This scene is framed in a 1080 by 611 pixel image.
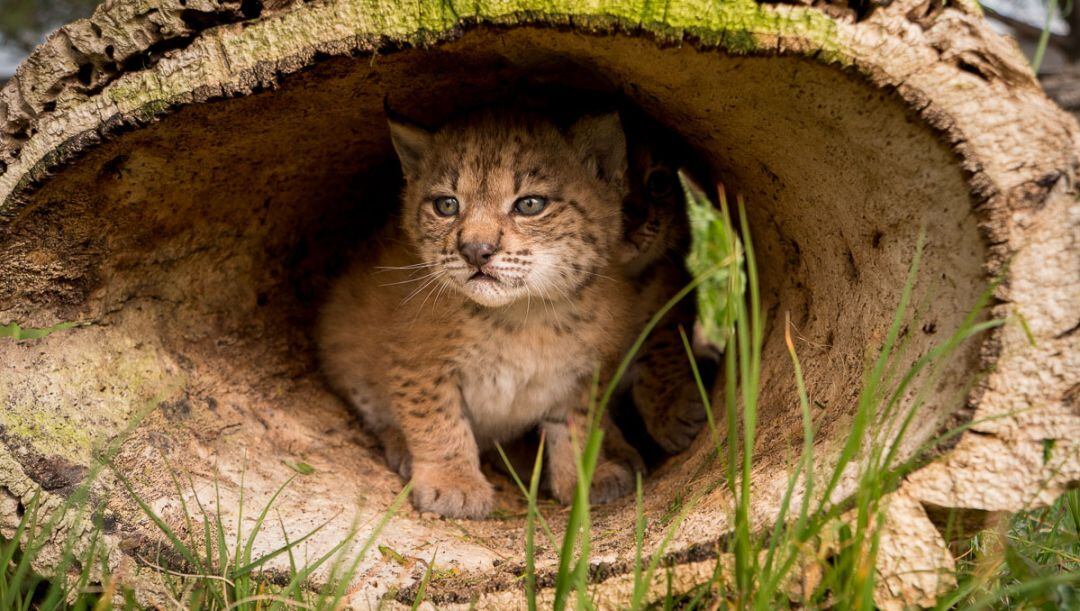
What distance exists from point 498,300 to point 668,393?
112 centimetres

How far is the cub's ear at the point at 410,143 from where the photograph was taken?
3064 millimetres

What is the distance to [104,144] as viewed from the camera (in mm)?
2426

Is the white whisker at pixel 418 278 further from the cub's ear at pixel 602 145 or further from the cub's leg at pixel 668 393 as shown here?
the cub's leg at pixel 668 393

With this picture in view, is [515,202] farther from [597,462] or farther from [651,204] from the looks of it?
[597,462]

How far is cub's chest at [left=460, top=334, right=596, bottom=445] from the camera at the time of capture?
327cm

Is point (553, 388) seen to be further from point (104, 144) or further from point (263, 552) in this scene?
point (104, 144)

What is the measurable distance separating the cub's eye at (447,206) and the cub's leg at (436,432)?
58 centimetres

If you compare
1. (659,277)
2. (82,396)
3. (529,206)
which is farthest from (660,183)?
(82,396)

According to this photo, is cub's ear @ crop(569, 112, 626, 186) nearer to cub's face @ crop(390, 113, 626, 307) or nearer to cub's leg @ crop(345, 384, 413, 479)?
cub's face @ crop(390, 113, 626, 307)

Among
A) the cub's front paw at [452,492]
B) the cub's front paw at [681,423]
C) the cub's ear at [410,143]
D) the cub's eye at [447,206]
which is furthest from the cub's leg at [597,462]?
the cub's ear at [410,143]

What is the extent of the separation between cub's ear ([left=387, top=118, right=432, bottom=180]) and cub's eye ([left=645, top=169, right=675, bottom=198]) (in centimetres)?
89

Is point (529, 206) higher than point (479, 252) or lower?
higher

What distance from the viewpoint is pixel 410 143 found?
3.19 metres

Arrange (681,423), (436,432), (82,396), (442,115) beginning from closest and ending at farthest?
(82,396) → (436,432) → (442,115) → (681,423)
